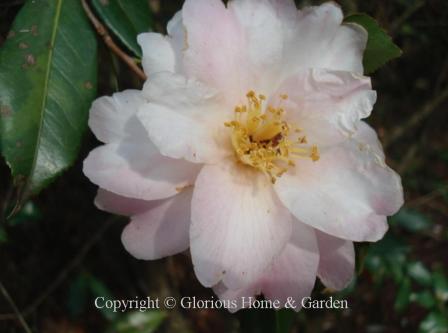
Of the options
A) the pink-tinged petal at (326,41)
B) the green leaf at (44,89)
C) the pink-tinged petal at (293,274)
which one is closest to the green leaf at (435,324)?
the pink-tinged petal at (293,274)

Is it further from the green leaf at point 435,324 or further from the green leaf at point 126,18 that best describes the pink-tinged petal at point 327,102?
the green leaf at point 435,324

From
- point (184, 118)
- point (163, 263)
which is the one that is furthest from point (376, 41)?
point (163, 263)

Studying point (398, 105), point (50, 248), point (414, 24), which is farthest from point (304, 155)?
point (398, 105)

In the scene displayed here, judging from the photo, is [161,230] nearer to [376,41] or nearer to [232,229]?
[232,229]

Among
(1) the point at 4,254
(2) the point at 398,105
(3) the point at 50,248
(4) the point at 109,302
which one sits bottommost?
(2) the point at 398,105

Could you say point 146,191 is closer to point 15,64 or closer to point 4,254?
point 15,64

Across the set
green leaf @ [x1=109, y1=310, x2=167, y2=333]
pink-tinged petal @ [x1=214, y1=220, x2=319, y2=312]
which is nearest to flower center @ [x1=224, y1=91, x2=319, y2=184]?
pink-tinged petal @ [x1=214, y1=220, x2=319, y2=312]

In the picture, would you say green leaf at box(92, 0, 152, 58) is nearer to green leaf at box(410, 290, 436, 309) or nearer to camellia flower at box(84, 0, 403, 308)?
camellia flower at box(84, 0, 403, 308)
